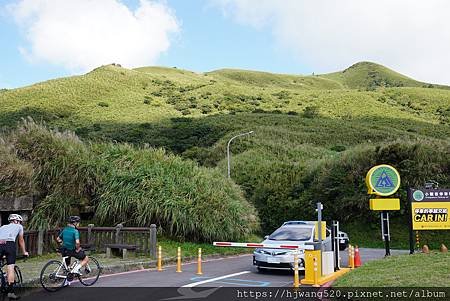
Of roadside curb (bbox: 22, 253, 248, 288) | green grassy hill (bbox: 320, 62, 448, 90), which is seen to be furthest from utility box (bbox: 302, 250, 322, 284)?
green grassy hill (bbox: 320, 62, 448, 90)

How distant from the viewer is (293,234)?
16.4 meters

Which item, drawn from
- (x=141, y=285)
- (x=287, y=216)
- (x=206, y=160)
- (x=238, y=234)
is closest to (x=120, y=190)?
(x=238, y=234)

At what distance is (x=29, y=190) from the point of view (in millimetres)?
18969

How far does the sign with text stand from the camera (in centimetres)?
1670

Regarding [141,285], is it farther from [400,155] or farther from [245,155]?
[245,155]

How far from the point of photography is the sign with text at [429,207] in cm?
1670

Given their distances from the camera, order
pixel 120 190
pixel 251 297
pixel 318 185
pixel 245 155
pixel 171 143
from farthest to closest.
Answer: pixel 171 143
pixel 245 155
pixel 318 185
pixel 120 190
pixel 251 297

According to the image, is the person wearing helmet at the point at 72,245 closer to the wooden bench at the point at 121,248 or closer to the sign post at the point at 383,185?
the wooden bench at the point at 121,248

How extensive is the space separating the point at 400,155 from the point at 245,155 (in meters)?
17.3

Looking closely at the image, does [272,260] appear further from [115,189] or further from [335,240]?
[115,189]

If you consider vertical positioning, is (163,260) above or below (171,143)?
below

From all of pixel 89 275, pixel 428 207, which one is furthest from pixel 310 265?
pixel 428 207

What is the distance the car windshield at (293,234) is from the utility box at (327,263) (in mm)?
1991

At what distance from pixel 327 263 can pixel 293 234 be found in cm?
277
